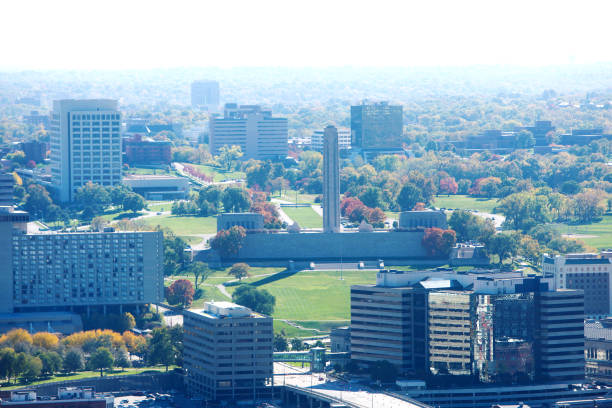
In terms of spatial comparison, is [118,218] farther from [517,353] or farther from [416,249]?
[517,353]

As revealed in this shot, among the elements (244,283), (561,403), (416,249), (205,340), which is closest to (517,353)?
(561,403)

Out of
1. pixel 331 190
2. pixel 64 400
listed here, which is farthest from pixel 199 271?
pixel 64 400

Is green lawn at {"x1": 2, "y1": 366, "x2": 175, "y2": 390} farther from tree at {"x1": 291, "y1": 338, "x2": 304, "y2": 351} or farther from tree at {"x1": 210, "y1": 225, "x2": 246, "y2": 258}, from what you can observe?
tree at {"x1": 210, "y1": 225, "x2": 246, "y2": 258}

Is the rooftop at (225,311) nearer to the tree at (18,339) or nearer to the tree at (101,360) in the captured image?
the tree at (101,360)

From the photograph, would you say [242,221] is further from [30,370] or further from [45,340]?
[30,370]

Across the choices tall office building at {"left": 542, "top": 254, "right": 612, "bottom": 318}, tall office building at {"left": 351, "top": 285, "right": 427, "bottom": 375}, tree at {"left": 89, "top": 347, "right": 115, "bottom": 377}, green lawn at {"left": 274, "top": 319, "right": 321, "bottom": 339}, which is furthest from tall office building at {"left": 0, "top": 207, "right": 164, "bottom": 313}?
tall office building at {"left": 542, "top": 254, "right": 612, "bottom": 318}

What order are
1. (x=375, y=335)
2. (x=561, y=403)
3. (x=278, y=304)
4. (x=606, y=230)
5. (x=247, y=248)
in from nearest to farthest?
(x=561, y=403), (x=375, y=335), (x=278, y=304), (x=247, y=248), (x=606, y=230)
